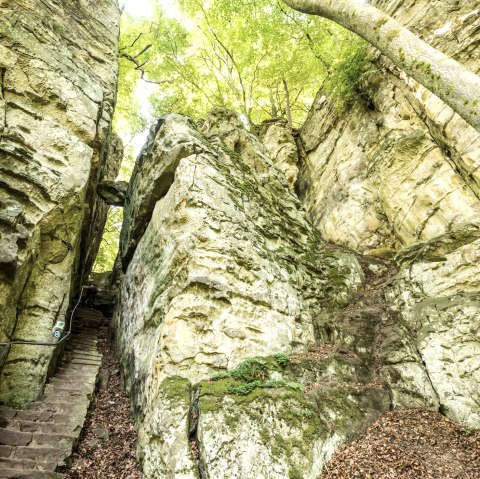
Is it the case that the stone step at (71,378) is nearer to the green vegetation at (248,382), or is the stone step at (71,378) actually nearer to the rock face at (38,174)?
the rock face at (38,174)

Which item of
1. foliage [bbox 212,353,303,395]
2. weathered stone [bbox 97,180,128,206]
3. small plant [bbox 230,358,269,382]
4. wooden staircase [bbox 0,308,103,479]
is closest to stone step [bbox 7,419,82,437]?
wooden staircase [bbox 0,308,103,479]

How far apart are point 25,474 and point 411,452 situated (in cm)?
672

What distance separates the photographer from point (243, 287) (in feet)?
24.7

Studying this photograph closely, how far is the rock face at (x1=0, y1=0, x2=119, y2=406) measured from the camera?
7.18 meters

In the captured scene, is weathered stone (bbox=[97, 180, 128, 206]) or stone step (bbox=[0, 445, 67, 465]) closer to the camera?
stone step (bbox=[0, 445, 67, 465])

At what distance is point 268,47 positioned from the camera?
1689 cm

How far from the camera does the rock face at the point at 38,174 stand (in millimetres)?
7184

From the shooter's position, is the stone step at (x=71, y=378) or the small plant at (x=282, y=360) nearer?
the small plant at (x=282, y=360)

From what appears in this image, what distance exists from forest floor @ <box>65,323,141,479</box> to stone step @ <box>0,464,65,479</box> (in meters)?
0.29

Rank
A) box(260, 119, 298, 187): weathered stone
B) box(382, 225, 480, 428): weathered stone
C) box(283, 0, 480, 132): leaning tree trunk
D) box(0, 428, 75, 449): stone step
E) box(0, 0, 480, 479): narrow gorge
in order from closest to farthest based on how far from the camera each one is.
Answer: box(283, 0, 480, 132): leaning tree trunk
box(0, 0, 480, 479): narrow gorge
box(382, 225, 480, 428): weathered stone
box(0, 428, 75, 449): stone step
box(260, 119, 298, 187): weathered stone

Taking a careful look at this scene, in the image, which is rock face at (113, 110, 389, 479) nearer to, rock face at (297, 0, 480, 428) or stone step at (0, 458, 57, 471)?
rock face at (297, 0, 480, 428)

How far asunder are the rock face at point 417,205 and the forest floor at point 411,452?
485 mm

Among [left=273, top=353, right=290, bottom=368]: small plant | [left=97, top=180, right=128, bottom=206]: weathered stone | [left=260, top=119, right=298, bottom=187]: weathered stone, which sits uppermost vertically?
[left=260, top=119, right=298, bottom=187]: weathered stone

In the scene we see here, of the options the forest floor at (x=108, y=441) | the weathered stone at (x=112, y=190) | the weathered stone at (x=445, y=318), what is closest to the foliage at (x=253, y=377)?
the forest floor at (x=108, y=441)
